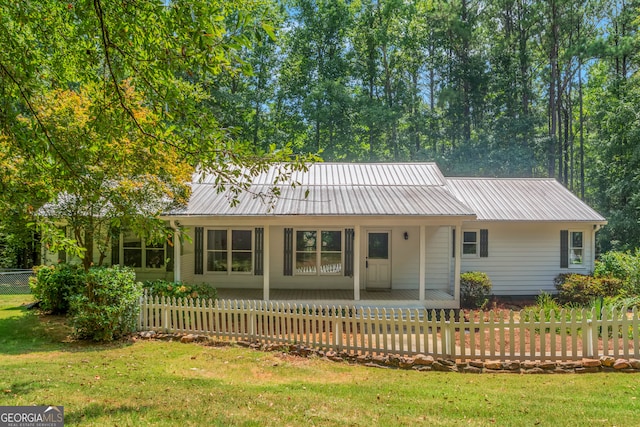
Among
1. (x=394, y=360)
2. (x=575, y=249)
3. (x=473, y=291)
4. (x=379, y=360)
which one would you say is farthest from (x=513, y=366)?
(x=575, y=249)

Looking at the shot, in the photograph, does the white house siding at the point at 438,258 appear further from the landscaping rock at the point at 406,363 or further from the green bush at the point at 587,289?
the landscaping rock at the point at 406,363

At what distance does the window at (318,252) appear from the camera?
13.2 m

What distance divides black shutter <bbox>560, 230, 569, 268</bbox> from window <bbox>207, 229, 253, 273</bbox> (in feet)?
33.9

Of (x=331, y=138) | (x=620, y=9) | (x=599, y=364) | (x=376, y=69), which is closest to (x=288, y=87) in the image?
(x=331, y=138)

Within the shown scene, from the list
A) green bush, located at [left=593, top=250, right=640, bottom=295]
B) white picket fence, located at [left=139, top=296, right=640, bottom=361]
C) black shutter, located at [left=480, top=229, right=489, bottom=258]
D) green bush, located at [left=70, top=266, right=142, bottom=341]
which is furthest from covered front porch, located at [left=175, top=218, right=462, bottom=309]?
green bush, located at [left=70, top=266, right=142, bottom=341]

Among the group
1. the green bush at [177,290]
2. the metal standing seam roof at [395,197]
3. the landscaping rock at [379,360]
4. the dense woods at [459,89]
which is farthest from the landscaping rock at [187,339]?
the dense woods at [459,89]

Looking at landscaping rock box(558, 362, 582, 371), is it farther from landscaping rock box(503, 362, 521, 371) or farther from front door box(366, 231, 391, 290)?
front door box(366, 231, 391, 290)

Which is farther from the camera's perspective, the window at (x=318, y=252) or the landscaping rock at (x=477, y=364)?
the window at (x=318, y=252)

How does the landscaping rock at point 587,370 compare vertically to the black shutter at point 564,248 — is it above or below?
below

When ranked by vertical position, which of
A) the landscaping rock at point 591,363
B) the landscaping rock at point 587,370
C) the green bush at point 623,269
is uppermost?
the green bush at point 623,269

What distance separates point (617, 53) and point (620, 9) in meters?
5.87

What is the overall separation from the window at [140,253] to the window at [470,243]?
391 inches

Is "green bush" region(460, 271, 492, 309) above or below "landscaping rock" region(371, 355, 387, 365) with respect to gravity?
above

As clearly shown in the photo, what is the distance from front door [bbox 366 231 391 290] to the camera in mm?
13297
